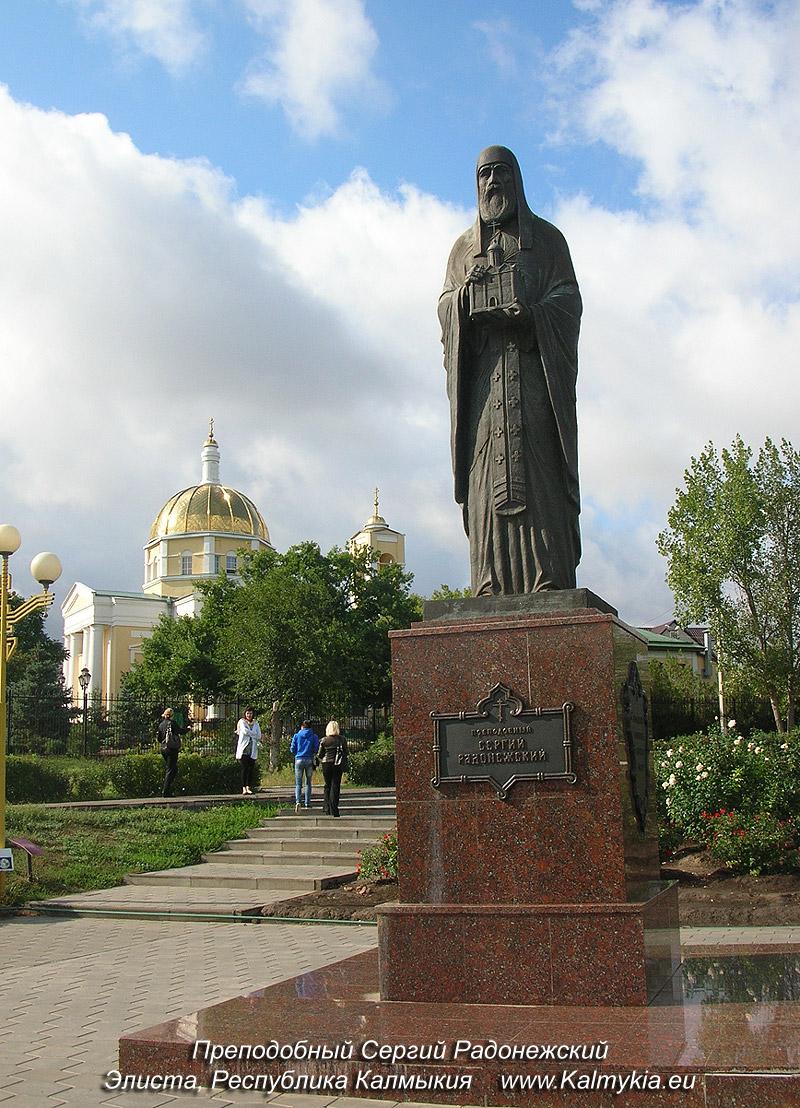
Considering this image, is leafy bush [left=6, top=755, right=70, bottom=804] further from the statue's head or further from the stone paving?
the statue's head

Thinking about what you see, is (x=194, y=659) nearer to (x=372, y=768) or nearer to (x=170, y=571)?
(x=372, y=768)

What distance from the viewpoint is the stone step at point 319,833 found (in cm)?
1596

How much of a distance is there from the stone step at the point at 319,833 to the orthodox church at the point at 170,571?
169 feet

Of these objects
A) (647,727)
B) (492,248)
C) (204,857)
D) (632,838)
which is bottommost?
(204,857)

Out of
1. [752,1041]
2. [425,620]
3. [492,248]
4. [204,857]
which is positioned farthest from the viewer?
[204,857]

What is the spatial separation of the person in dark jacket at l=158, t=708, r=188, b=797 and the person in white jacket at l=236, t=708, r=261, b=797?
1.33 m

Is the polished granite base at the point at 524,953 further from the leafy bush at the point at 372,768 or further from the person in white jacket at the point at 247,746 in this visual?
the leafy bush at the point at 372,768

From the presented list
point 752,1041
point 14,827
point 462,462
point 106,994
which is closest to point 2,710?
point 14,827

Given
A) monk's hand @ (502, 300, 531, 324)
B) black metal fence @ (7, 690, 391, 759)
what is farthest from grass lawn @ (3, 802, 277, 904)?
monk's hand @ (502, 300, 531, 324)

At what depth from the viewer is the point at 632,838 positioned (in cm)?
559

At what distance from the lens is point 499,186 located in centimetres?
678

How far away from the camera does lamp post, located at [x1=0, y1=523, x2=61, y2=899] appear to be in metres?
12.7

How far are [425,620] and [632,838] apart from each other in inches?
67.2

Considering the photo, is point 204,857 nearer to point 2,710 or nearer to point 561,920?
point 2,710
